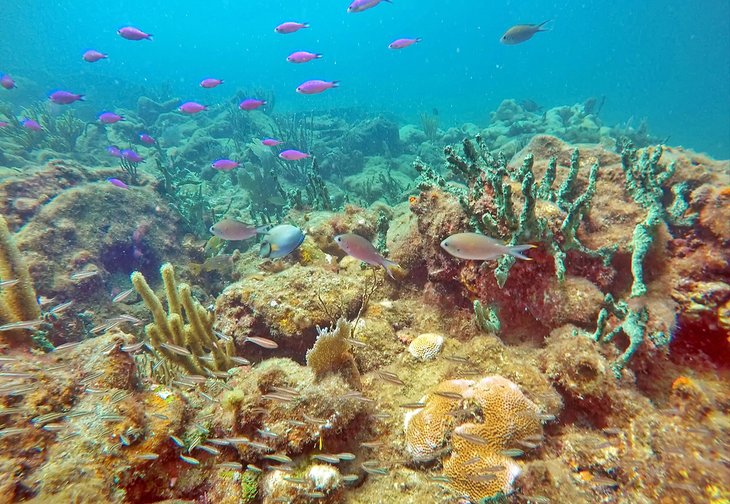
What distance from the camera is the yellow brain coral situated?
135 inches

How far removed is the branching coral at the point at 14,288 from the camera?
3529 mm

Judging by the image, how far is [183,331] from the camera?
3.65 meters

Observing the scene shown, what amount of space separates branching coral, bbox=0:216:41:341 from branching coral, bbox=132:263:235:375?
46.4 inches

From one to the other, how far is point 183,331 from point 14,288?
73.2 inches

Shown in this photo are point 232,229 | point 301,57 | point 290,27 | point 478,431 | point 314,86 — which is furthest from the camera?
point 290,27

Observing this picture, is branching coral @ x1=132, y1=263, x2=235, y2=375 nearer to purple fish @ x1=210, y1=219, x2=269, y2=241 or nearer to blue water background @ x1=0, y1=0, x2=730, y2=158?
purple fish @ x1=210, y1=219, x2=269, y2=241

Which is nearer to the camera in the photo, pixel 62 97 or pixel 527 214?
pixel 527 214

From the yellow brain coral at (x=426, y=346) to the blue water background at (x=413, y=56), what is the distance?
2507 centimetres

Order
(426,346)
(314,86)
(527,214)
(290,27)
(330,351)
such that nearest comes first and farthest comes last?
(330,351) → (527,214) → (426,346) → (314,86) → (290,27)

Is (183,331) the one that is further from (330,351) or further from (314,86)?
(314,86)

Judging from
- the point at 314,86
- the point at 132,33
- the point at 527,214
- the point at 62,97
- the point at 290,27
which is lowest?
the point at 527,214

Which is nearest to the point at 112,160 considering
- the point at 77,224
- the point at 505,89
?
the point at 77,224

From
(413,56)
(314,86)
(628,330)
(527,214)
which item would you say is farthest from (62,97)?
(413,56)

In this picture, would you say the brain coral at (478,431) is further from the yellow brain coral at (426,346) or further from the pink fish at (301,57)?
the pink fish at (301,57)
